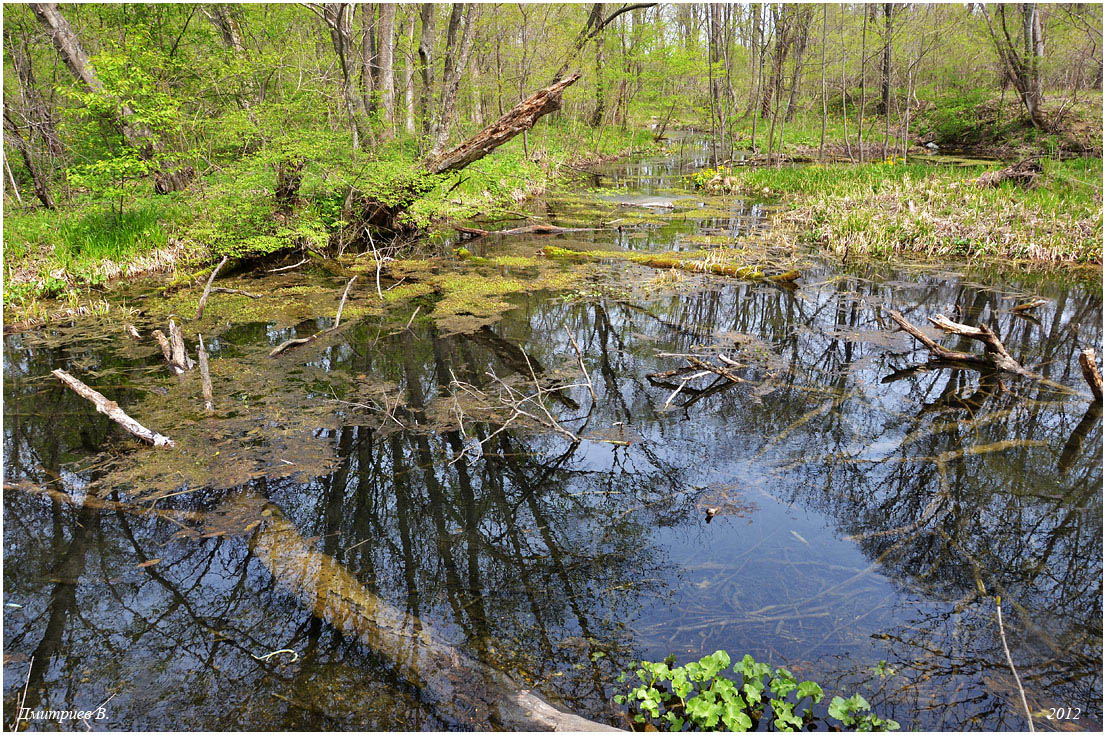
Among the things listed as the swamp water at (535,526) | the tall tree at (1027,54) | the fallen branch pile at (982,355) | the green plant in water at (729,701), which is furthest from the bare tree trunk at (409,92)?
the tall tree at (1027,54)

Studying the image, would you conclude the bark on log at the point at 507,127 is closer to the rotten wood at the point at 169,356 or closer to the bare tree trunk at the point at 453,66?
the bare tree trunk at the point at 453,66

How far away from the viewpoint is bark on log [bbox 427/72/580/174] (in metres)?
9.29

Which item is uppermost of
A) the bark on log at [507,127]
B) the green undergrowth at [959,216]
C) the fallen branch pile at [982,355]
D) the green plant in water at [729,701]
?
the bark on log at [507,127]

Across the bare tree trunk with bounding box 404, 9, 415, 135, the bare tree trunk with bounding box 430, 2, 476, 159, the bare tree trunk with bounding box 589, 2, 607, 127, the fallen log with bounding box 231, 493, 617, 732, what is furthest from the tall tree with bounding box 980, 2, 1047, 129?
the fallen log with bounding box 231, 493, 617, 732

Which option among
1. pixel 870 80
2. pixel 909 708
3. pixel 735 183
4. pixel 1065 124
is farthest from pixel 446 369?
pixel 870 80

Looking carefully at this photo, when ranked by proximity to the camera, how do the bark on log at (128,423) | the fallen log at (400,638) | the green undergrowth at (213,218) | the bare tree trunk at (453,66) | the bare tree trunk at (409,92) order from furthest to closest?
1. the bare tree trunk at (409,92)
2. the bare tree trunk at (453,66)
3. the green undergrowth at (213,218)
4. the bark on log at (128,423)
5. the fallen log at (400,638)

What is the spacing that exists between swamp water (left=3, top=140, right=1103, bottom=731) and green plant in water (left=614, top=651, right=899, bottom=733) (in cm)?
15

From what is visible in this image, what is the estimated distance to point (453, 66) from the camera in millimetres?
12555

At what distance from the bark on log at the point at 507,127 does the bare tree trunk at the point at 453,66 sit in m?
0.38

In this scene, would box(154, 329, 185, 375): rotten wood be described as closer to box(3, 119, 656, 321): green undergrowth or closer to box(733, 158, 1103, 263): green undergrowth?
box(3, 119, 656, 321): green undergrowth

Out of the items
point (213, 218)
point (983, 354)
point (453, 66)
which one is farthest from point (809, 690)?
point (453, 66)

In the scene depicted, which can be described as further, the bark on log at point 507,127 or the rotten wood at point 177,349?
the bark on log at point 507,127

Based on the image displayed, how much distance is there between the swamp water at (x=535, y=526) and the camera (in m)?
2.63

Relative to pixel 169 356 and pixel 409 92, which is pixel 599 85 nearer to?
pixel 409 92
